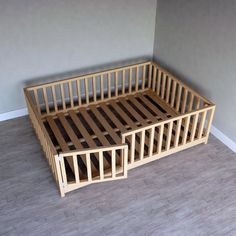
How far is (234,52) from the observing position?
230cm

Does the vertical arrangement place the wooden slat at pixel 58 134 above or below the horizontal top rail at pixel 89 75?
below

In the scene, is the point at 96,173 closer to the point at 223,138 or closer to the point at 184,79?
the point at 223,138

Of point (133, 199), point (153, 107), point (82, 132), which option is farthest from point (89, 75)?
point (133, 199)

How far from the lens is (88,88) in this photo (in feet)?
10.5

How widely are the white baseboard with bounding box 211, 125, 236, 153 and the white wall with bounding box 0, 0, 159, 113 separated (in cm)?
124

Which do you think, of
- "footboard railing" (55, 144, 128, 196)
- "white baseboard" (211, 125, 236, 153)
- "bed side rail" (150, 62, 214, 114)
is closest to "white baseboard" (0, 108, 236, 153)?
"white baseboard" (211, 125, 236, 153)

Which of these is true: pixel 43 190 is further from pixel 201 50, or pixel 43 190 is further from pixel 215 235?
pixel 201 50

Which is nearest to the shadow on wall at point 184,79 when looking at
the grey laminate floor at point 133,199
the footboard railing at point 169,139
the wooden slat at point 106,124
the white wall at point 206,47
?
the white wall at point 206,47

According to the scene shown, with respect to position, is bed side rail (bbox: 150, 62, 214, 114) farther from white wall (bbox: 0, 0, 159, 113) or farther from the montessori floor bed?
white wall (bbox: 0, 0, 159, 113)

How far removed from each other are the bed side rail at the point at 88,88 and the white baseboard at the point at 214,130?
0.62 ft

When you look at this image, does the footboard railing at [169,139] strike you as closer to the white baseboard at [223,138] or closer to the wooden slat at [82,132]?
the white baseboard at [223,138]

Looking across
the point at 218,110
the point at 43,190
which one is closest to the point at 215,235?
the point at 218,110

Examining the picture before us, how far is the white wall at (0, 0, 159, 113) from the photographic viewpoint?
258 centimetres

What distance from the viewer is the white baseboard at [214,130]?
8.61ft
